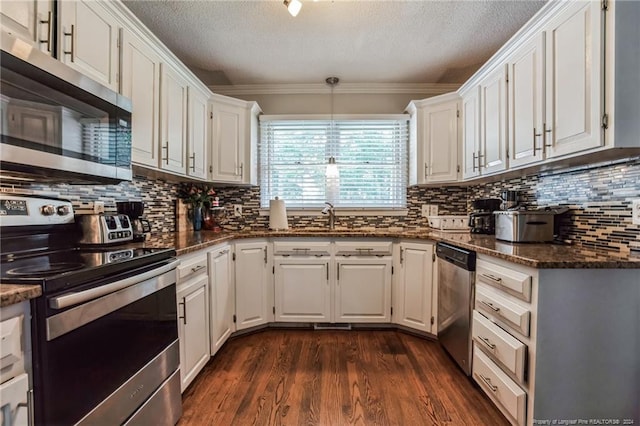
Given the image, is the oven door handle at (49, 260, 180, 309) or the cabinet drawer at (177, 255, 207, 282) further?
the cabinet drawer at (177, 255, 207, 282)

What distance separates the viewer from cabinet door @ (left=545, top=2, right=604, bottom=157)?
4.34 ft

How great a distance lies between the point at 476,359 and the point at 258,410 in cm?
124

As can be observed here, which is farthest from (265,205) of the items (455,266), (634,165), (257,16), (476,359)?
(634,165)

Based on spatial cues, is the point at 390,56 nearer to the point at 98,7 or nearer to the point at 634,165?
the point at 634,165

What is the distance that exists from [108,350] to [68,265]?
1.08 ft

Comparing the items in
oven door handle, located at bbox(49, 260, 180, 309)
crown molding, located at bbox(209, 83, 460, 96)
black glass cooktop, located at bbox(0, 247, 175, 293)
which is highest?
crown molding, located at bbox(209, 83, 460, 96)

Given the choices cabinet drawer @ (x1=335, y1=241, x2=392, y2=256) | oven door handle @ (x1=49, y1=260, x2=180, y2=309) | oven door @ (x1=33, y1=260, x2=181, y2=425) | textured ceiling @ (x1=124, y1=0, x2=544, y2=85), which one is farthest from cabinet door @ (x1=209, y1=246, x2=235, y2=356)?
textured ceiling @ (x1=124, y1=0, x2=544, y2=85)

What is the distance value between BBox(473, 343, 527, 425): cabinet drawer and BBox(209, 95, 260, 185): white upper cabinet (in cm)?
224

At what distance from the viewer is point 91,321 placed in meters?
1.00

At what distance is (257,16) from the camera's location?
2.00m

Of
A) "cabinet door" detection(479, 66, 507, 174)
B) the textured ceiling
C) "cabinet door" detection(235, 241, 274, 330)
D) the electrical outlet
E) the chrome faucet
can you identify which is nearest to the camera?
the electrical outlet

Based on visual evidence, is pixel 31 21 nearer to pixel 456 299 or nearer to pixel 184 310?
pixel 184 310

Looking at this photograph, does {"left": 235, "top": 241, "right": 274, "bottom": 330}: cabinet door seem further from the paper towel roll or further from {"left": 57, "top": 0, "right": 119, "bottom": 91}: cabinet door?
{"left": 57, "top": 0, "right": 119, "bottom": 91}: cabinet door

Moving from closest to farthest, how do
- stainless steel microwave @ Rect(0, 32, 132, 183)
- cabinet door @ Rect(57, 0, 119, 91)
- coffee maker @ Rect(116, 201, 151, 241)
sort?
stainless steel microwave @ Rect(0, 32, 132, 183), cabinet door @ Rect(57, 0, 119, 91), coffee maker @ Rect(116, 201, 151, 241)
